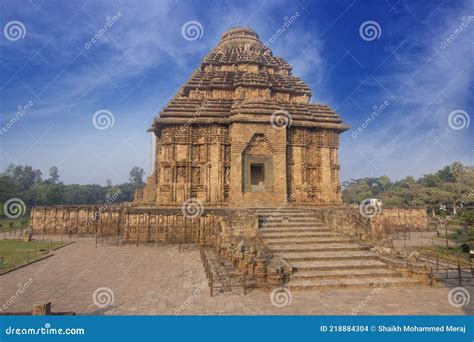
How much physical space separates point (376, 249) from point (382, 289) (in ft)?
8.75

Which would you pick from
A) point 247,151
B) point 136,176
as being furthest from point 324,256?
point 136,176

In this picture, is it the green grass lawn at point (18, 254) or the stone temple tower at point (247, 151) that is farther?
the stone temple tower at point (247, 151)

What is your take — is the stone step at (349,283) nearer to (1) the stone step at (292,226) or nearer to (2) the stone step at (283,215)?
(1) the stone step at (292,226)

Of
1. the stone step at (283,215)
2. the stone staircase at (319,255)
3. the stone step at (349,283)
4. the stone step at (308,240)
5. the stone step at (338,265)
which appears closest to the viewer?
the stone step at (349,283)

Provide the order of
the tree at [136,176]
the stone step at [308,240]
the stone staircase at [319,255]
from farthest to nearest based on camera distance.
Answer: the tree at [136,176], the stone step at [308,240], the stone staircase at [319,255]

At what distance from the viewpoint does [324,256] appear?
1016 centimetres

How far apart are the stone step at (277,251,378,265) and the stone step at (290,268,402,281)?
0.86 m

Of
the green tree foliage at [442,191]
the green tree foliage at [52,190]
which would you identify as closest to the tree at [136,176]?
the green tree foliage at [52,190]

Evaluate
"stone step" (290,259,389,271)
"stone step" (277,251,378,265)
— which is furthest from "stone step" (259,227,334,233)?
"stone step" (290,259,389,271)

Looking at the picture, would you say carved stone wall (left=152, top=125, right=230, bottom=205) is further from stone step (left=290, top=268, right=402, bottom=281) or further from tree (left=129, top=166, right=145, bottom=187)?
tree (left=129, top=166, right=145, bottom=187)

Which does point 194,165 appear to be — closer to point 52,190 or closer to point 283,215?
point 283,215

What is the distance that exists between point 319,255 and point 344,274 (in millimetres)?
1564

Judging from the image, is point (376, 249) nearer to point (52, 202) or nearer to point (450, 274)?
point (450, 274)

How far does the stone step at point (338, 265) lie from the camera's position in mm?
9180
